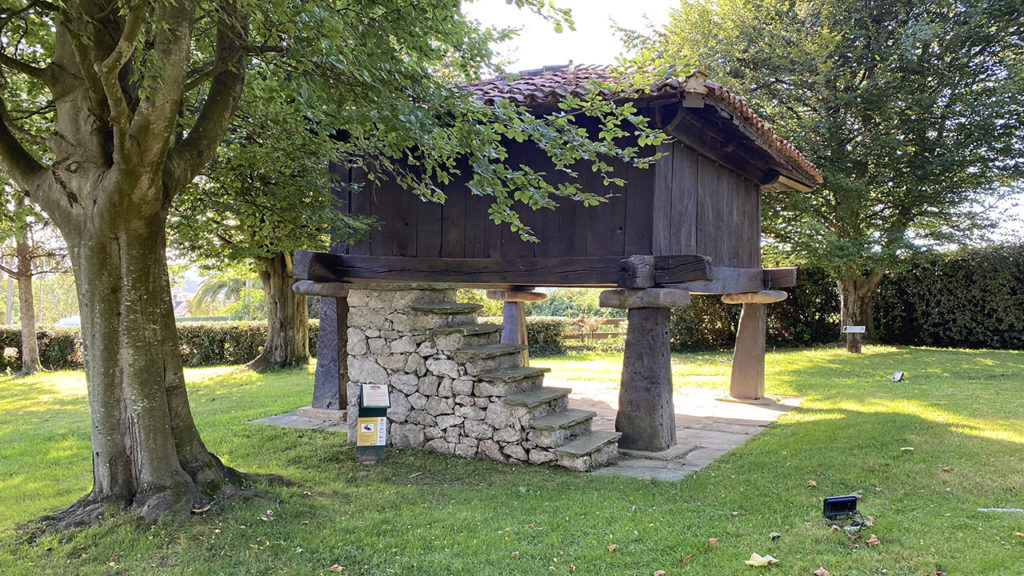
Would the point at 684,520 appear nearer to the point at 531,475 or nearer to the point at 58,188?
the point at 531,475

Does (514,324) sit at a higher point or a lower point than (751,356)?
higher

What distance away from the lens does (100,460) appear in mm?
4016

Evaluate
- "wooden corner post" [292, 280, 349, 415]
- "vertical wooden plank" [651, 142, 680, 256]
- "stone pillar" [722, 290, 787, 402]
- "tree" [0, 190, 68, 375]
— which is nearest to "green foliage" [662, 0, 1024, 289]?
"stone pillar" [722, 290, 787, 402]

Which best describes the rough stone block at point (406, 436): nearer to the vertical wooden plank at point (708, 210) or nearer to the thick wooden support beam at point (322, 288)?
the thick wooden support beam at point (322, 288)

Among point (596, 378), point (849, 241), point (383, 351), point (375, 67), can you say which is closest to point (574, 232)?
point (383, 351)

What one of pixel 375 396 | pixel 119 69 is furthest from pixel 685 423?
pixel 119 69

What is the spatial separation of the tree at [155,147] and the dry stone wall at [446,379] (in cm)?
218

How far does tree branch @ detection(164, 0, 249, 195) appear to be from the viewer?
165 inches

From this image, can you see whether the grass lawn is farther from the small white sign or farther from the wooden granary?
the wooden granary

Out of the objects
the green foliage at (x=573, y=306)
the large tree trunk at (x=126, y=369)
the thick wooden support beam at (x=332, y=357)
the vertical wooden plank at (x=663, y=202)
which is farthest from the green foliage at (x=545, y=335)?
the large tree trunk at (x=126, y=369)

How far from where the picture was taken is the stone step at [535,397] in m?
5.78

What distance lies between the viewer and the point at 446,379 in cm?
619

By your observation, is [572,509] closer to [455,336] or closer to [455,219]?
[455,336]

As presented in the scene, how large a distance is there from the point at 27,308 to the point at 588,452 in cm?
1419
